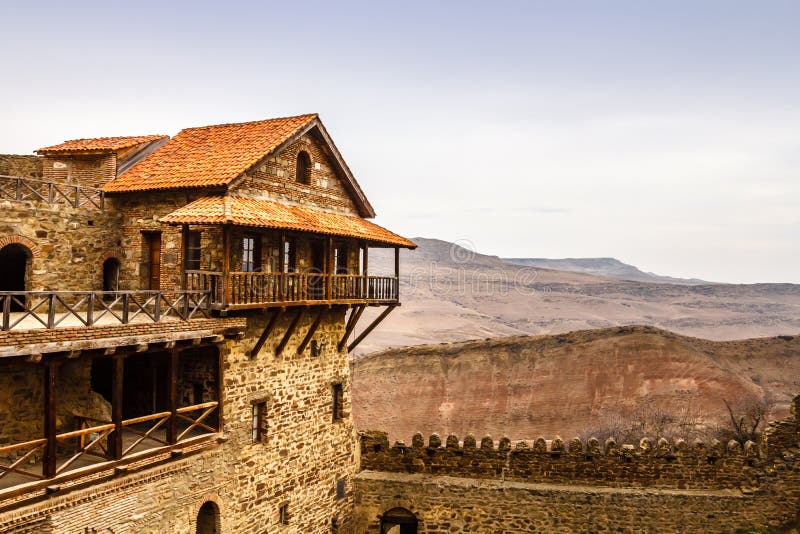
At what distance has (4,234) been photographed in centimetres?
1819

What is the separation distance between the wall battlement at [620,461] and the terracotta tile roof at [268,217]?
27.0 feet

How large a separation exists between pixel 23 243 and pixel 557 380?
126 feet

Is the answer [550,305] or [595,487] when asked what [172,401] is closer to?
[595,487]

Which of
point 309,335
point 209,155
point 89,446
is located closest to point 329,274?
point 309,335

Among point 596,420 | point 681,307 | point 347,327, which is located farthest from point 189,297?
point 681,307

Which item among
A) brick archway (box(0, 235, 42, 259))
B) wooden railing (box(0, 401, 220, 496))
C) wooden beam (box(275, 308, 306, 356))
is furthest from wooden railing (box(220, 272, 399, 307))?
brick archway (box(0, 235, 42, 259))

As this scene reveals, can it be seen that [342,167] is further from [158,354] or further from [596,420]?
[596,420]

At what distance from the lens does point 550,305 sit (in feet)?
357

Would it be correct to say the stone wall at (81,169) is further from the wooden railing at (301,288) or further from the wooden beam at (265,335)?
the wooden beam at (265,335)

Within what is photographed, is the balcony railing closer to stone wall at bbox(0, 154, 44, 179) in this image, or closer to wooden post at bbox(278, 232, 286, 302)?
wooden post at bbox(278, 232, 286, 302)

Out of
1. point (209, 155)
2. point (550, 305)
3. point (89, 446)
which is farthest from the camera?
point (550, 305)

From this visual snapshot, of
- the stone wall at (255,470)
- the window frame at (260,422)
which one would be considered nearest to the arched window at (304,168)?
the stone wall at (255,470)

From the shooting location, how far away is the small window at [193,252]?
19.7 meters

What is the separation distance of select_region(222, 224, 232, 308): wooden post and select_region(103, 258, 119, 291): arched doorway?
210 inches
